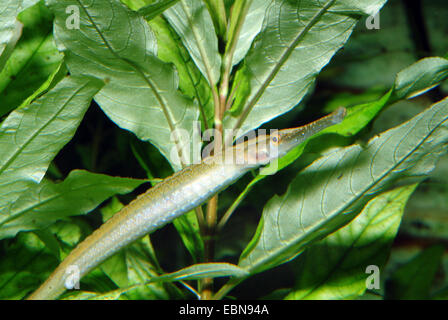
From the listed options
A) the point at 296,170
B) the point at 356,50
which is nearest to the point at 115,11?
the point at 296,170

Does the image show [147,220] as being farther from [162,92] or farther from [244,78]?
[244,78]

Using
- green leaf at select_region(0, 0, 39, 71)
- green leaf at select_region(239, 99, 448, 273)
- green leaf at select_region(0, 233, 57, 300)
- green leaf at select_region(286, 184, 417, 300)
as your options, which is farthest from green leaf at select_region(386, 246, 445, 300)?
green leaf at select_region(0, 0, 39, 71)

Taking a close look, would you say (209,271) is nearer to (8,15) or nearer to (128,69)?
(128,69)

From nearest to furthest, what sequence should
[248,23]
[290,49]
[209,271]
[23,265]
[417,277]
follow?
[209,271] < [290,49] < [248,23] < [23,265] < [417,277]

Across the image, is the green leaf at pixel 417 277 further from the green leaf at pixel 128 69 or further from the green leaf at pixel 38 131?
the green leaf at pixel 38 131

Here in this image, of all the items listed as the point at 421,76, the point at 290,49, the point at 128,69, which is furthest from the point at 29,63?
the point at 421,76

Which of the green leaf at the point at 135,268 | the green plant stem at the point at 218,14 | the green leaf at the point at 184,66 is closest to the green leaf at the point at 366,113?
the green leaf at the point at 184,66
